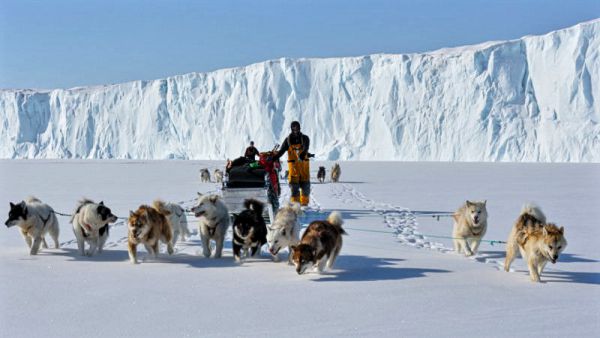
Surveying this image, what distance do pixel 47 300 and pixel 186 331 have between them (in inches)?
54.8

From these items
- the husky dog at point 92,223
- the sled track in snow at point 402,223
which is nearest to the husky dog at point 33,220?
the husky dog at point 92,223

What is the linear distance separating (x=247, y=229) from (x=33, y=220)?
2.22m

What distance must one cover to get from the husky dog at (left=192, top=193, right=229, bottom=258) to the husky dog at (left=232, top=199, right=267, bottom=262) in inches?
9.9

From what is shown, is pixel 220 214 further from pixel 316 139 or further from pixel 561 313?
pixel 316 139

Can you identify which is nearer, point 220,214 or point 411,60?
point 220,214

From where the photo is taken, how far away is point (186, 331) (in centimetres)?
354

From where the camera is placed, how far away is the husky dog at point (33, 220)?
19.1 feet

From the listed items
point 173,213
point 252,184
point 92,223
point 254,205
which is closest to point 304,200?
point 252,184

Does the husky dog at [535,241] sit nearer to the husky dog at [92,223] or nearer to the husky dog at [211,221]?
the husky dog at [211,221]

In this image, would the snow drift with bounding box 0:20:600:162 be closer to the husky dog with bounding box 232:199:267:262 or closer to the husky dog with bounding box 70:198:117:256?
the husky dog with bounding box 232:199:267:262

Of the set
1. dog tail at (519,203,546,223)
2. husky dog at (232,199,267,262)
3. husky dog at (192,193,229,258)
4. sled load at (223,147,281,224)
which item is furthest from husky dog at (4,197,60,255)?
dog tail at (519,203,546,223)

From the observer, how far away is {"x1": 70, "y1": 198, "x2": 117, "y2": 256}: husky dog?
5883 millimetres

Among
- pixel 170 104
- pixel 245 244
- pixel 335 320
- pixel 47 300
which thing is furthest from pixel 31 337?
pixel 170 104

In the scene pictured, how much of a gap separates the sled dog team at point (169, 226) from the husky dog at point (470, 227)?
1.50 m
